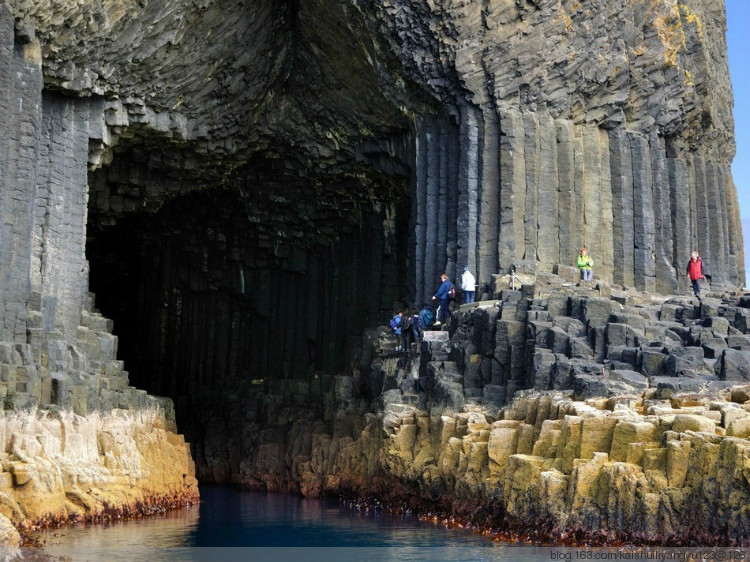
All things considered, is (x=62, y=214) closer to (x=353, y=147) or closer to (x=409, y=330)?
(x=409, y=330)

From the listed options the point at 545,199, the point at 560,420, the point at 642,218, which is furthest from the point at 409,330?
the point at 560,420

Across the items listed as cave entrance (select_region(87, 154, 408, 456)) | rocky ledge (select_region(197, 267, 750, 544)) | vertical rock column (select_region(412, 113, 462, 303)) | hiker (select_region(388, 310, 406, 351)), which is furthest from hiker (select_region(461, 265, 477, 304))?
cave entrance (select_region(87, 154, 408, 456))

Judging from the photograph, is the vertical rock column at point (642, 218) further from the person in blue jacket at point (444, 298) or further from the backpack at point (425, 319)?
the backpack at point (425, 319)

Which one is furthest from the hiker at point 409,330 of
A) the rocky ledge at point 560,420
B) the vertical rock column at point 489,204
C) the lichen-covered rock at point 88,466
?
the lichen-covered rock at point 88,466

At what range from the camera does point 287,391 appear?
47719 millimetres

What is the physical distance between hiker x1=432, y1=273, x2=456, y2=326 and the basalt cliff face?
1.08m

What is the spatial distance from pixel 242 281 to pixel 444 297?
1647cm

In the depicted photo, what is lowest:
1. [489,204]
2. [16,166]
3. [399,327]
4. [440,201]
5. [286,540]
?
[286,540]

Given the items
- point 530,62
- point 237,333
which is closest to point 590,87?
point 530,62

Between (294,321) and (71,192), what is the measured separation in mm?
15614

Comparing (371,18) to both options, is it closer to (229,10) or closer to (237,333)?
(229,10)

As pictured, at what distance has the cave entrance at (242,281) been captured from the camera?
48.0 m

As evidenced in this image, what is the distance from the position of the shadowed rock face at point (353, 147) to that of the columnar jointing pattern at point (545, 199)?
0.23ft

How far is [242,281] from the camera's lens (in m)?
53.3
